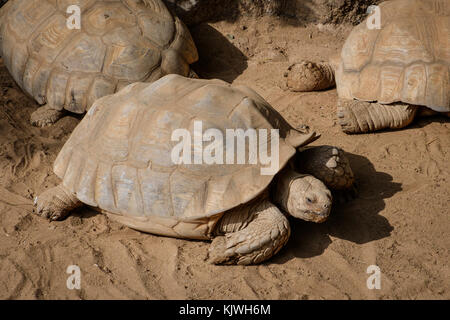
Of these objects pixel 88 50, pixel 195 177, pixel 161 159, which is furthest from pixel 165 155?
pixel 88 50

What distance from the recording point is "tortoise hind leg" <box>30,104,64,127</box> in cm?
529

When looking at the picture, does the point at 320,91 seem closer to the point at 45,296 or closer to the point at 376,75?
the point at 376,75

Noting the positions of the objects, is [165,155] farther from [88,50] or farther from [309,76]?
[309,76]

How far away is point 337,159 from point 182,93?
1.37 metres

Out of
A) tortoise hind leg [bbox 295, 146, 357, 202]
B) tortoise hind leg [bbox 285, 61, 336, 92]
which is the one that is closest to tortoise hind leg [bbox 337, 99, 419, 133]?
tortoise hind leg [bbox 285, 61, 336, 92]

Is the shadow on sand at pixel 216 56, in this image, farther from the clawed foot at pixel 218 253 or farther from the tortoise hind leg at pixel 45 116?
the clawed foot at pixel 218 253

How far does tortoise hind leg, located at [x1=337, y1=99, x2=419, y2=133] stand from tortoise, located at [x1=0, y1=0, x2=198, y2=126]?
1912mm

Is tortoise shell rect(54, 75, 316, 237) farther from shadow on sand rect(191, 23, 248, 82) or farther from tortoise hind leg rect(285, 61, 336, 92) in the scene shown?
shadow on sand rect(191, 23, 248, 82)

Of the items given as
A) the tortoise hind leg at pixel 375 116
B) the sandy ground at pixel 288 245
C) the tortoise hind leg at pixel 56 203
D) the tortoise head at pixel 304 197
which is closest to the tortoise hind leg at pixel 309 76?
the sandy ground at pixel 288 245

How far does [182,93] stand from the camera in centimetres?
391

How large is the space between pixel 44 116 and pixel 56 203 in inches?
63.0

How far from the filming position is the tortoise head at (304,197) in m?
3.61

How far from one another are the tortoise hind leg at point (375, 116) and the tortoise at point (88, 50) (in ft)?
6.27

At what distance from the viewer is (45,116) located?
5336 millimetres
